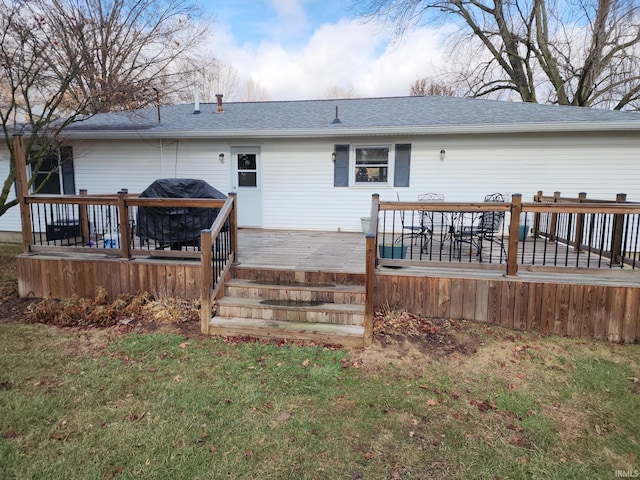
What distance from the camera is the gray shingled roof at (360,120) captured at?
24.2ft

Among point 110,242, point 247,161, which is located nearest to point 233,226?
point 110,242

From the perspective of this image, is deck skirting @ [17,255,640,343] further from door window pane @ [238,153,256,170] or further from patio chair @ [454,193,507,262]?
door window pane @ [238,153,256,170]

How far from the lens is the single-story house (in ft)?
24.7

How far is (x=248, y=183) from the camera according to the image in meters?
8.97

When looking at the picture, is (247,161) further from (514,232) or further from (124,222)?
(514,232)

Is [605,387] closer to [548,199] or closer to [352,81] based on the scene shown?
[548,199]

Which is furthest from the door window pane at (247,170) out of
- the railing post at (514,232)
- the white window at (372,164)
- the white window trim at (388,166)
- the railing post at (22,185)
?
the railing post at (514,232)

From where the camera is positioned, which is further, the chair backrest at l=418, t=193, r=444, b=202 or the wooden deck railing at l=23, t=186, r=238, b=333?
the chair backrest at l=418, t=193, r=444, b=202

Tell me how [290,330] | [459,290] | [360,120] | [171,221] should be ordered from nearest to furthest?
[290,330] → [459,290] → [171,221] → [360,120]

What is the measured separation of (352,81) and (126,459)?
95.2ft

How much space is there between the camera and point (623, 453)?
239 cm

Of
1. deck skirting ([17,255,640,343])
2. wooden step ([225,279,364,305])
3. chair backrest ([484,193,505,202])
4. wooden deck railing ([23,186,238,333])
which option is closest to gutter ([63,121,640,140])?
chair backrest ([484,193,505,202])

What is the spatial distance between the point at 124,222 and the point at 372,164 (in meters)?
5.24

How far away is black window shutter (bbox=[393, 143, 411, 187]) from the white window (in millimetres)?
212
